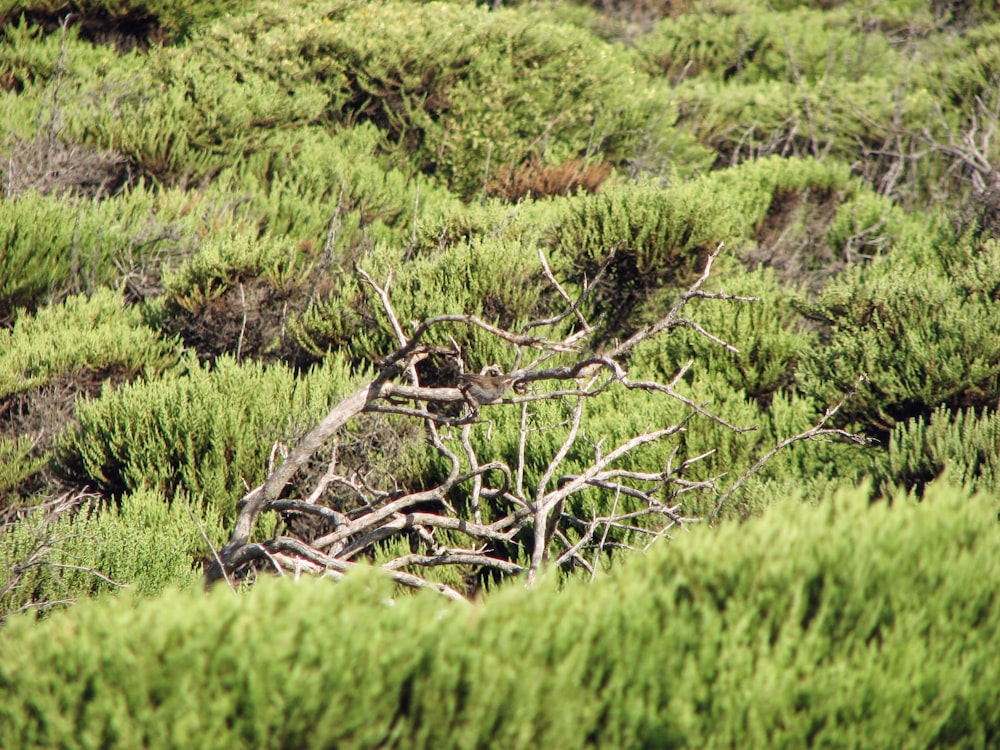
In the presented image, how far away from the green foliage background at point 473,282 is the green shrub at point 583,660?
0.01m

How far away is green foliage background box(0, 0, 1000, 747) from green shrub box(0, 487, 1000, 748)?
13mm

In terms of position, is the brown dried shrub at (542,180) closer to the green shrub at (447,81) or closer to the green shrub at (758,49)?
the green shrub at (447,81)

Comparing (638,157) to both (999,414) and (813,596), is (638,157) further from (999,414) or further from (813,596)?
(813,596)

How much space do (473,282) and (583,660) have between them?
3720 mm

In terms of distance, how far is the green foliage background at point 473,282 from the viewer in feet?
5.98

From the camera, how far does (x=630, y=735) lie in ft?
5.55

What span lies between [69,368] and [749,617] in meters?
4.35

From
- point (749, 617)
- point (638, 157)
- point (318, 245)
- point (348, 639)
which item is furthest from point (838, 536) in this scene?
point (638, 157)

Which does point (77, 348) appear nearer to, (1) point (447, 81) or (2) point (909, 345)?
(2) point (909, 345)

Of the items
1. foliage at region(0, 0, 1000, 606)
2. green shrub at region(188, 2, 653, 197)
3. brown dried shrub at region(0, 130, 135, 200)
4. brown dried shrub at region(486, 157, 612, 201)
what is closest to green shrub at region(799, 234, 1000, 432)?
foliage at region(0, 0, 1000, 606)

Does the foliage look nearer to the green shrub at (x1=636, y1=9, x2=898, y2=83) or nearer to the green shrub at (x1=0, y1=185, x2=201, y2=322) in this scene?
the green shrub at (x1=0, y1=185, x2=201, y2=322)

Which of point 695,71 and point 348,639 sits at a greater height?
point 695,71

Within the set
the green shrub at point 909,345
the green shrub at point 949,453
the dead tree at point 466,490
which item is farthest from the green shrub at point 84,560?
the green shrub at point 909,345

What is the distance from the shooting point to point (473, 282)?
526 centimetres
